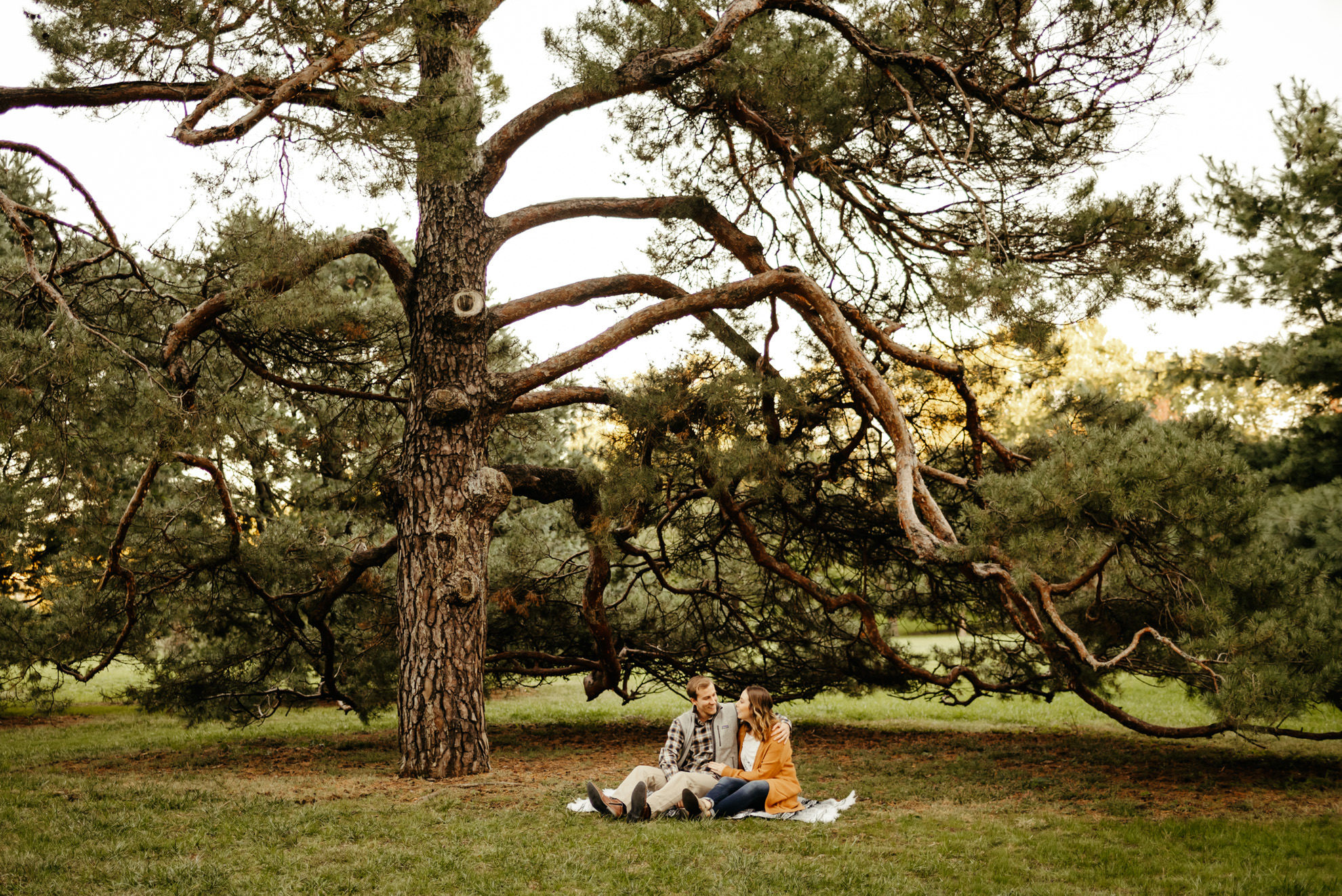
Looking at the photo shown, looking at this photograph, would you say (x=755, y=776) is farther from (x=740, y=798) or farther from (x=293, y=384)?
(x=293, y=384)

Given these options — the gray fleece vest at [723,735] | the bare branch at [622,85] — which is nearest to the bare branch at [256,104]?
the bare branch at [622,85]

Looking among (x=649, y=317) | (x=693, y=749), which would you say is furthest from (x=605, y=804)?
(x=649, y=317)

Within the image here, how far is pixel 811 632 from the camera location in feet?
35.7

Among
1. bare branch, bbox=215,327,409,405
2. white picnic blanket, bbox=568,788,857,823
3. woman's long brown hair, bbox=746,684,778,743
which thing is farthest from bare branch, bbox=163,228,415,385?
woman's long brown hair, bbox=746,684,778,743

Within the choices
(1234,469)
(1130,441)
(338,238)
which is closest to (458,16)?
(338,238)

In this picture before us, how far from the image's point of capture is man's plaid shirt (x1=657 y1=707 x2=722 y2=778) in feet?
21.0

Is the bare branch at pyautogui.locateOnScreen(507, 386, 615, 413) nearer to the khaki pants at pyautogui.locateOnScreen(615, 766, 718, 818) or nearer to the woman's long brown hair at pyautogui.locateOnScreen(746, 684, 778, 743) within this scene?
the woman's long brown hair at pyautogui.locateOnScreen(746, 684, 778, 743)

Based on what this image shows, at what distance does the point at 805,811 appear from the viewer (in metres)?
6.14

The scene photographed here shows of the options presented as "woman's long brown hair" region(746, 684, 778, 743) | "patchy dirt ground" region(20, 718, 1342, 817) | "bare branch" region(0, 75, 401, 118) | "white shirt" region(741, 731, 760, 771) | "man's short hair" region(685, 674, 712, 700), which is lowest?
"patchy dirt ground" region(20, 718, 1342, 817)

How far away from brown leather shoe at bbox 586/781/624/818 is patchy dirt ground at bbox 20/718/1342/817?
0.52 m

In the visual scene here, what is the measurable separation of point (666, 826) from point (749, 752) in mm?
867

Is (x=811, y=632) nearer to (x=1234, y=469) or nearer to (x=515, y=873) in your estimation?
(x=1234, y=469)

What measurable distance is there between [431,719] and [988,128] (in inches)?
267

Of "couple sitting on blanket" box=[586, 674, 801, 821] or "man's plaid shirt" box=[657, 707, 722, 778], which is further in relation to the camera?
"man's plaid shirt" box=[657, 707, 722, 778]
